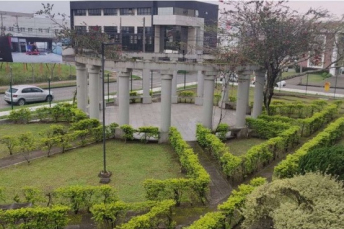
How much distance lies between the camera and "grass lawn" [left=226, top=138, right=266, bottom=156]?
15.5 meters

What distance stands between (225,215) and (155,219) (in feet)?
5.39

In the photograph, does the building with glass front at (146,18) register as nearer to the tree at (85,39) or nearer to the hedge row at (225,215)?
the tree at (85,39)

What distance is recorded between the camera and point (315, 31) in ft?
64.8

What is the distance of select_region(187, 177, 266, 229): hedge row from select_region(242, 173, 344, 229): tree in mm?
290

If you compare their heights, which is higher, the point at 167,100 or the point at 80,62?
the point at 80,62

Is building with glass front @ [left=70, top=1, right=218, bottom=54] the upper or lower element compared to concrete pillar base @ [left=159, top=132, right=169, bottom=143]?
upper

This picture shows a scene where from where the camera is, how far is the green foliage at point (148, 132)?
1603 cm

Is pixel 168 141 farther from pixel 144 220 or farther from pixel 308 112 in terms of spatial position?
pixel 308 112

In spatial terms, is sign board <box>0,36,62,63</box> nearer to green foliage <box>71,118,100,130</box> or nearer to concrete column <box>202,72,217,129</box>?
green foliage <box>71,118,100,130</box>

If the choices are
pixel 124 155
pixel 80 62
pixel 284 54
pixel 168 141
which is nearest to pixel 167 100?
pixel 168 141

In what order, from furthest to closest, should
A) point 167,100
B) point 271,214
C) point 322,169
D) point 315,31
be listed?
1. point 315,31
2. point 167,100
3. point 322,169
4. point 271,214

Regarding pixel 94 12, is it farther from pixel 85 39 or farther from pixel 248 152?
pixel 248 152

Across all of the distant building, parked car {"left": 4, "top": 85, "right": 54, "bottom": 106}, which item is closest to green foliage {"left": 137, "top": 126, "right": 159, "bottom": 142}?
parked car {"left": 4, "top": 85, "right": 54, "bottom": 106}

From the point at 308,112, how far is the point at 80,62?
537 inches
